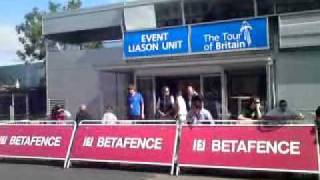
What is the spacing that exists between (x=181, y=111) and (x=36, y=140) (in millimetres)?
4031

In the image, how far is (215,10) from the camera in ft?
65.6

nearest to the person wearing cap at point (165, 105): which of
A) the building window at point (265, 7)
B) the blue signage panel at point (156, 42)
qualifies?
the blue signage panel at point (156, 42)

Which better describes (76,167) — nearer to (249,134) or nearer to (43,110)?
(249,134)

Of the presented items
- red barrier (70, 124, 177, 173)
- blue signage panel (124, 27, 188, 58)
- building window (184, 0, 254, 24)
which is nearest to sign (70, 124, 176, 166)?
red barrier (70, 124, 177, 173)

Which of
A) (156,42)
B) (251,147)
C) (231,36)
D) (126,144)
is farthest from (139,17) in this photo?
(251,147)

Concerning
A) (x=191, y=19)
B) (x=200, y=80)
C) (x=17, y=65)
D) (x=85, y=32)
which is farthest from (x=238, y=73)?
(x=17, y=65)

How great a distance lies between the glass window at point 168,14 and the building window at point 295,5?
12.0 ft

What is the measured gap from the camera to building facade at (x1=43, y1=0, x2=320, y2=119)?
17.7m

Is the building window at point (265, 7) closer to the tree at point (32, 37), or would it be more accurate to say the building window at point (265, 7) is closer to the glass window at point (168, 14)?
the glass window at point (168, 14)

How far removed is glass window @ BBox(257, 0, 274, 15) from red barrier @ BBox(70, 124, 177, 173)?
24.9 ft

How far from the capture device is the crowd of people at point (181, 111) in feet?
42.3

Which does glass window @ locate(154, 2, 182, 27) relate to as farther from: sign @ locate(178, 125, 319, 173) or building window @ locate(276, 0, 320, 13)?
sign @ locate(178, 125, 319, 173)

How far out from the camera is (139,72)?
20.4 metres

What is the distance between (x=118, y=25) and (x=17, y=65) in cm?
1529
